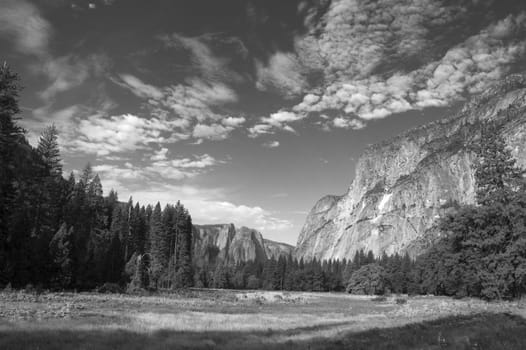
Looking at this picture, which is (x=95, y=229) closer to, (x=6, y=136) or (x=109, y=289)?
(x=109, y=289)

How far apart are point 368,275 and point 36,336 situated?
10156 cm

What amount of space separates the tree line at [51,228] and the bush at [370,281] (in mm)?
49871

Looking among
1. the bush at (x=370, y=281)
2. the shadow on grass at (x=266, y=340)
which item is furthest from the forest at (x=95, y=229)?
the bush at (x=370, y=281)

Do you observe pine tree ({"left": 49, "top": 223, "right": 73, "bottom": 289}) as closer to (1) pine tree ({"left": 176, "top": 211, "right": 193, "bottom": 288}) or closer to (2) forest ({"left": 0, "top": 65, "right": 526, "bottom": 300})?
(2) forest ({"left": 0, "top": 65, "right": 526, "bottom": 300})

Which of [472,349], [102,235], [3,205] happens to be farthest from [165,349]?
[102,235]

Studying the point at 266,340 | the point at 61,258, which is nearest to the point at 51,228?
the point at 61,258

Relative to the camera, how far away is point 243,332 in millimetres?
18109

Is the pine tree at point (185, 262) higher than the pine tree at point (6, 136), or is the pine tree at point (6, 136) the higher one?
the pine tree at point (6, 136)

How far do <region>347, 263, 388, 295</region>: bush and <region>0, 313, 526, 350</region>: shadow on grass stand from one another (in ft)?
299

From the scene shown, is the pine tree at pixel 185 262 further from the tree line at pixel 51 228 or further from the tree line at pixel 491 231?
the tree line at pixel 491 231

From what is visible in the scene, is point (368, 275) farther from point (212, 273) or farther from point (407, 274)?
point (212, 273)

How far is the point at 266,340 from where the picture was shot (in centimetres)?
1522

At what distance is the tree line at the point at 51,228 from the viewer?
34891 mm

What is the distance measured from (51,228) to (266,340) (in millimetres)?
45836
